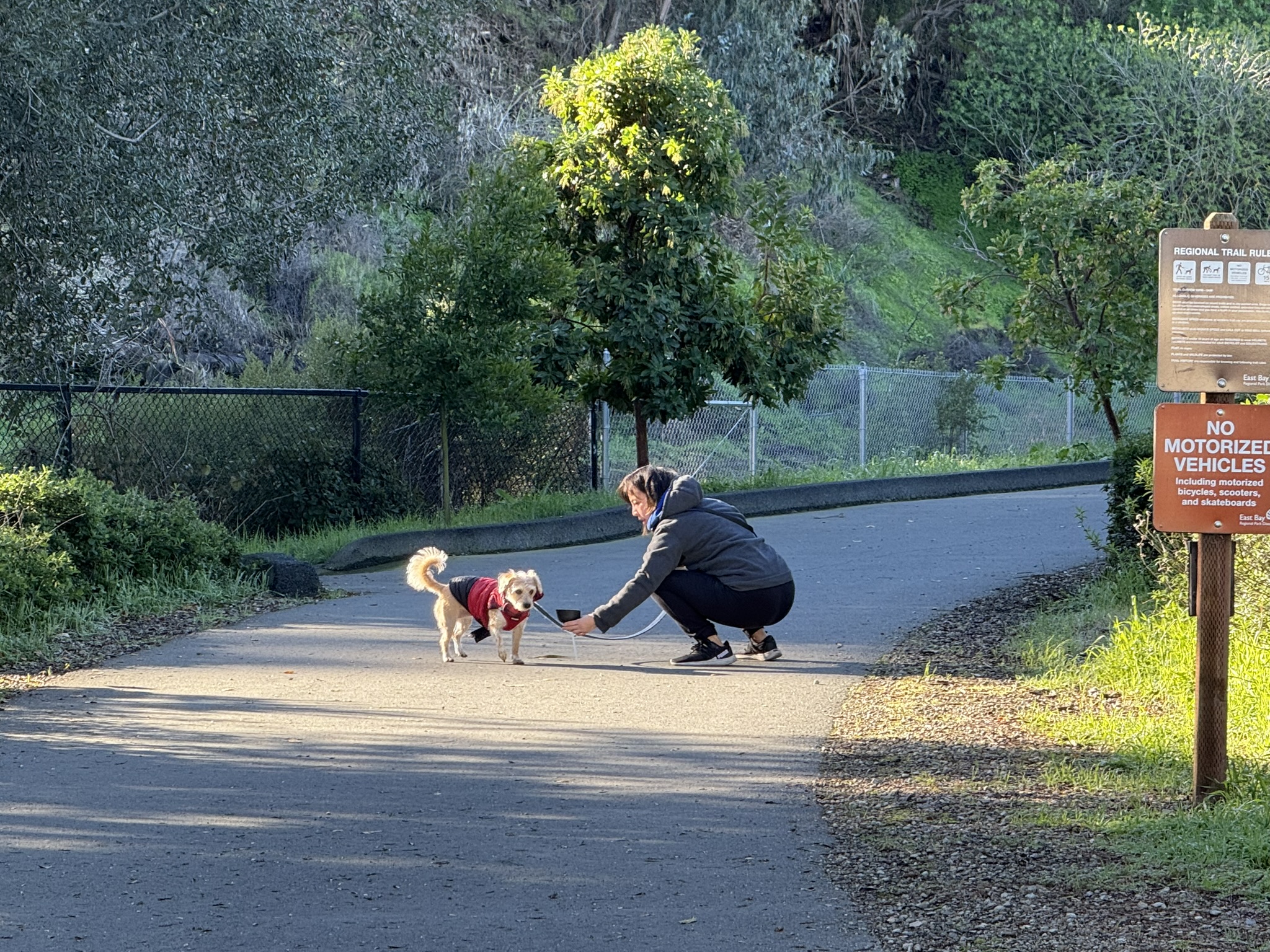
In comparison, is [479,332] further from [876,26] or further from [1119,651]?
[876,26]

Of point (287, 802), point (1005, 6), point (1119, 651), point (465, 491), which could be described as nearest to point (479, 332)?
point (465, 491)

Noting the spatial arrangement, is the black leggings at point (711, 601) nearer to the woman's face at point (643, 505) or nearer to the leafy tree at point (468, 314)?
the woman's face at point (643, 505)

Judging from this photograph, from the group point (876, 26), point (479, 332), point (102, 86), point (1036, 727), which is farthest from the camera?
point (876, 26)

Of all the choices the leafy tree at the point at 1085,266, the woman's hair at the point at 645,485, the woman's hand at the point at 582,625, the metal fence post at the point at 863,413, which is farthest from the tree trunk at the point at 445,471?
the metal fence post at the point at 863,413

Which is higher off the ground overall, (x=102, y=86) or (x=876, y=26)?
(x=876, y=26)

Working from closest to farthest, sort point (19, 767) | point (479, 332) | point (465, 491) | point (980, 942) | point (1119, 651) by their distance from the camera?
1. point (980, 942)
2. point (19, 767)
3. point (1119, 651)
4. point (479, 332)
5. point (465, 491)

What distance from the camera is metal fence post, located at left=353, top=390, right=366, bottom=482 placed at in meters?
16.3

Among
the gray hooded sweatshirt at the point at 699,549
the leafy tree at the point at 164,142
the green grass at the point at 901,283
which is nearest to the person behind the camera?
the gray hooded sweatshirt at the point at 699,549

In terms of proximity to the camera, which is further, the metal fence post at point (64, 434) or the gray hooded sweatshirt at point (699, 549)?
the metal fence post at point (64, 434)

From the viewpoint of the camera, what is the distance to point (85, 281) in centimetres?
1315

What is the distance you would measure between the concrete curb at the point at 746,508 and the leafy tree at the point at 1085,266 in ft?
14.2

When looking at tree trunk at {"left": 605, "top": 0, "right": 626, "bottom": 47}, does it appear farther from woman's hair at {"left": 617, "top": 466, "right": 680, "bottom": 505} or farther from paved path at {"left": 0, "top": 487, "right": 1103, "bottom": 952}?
woman's hair at {"left": 617, "top": 466, "right": 680, "bottom": 505}

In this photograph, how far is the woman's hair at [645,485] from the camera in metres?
8.97

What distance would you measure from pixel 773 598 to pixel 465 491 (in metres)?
9.40
